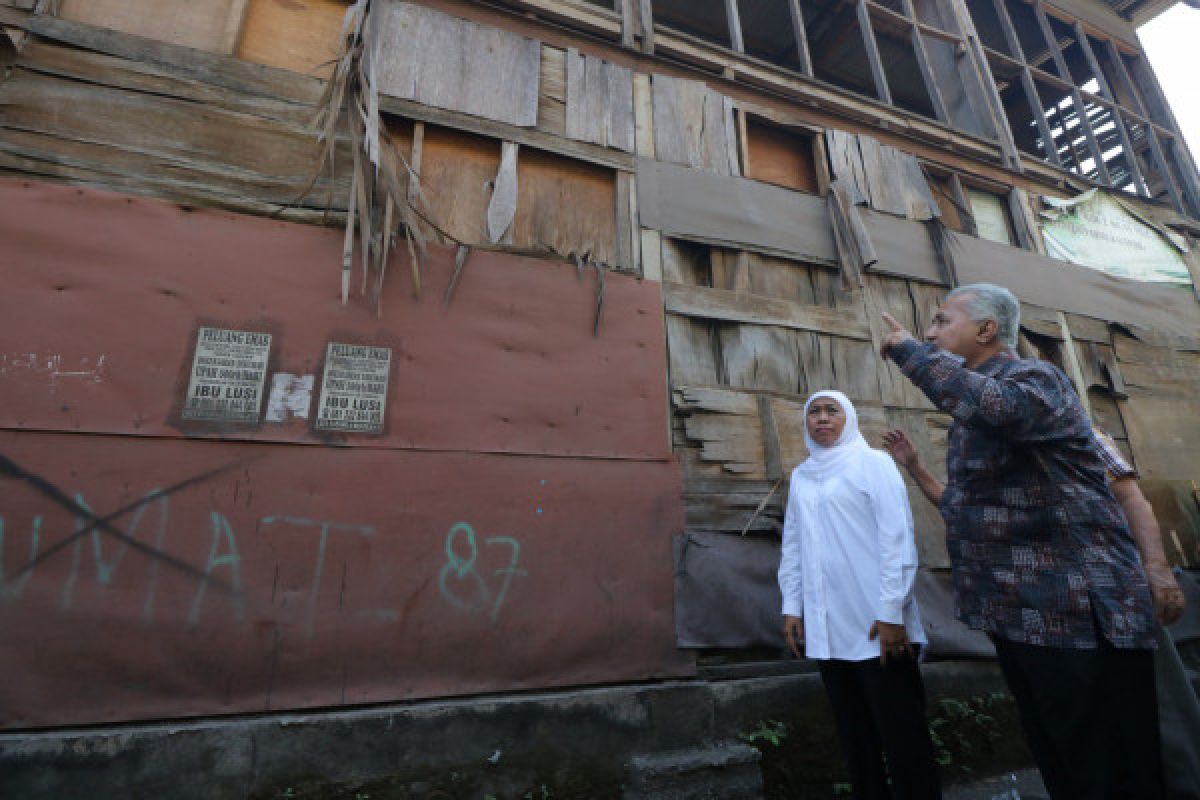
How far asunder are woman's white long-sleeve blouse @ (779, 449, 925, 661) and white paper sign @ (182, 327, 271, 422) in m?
2.78

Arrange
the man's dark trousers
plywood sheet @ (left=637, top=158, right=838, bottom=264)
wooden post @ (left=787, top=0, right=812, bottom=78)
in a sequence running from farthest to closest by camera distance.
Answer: wooden post @ (left=787, top=0, right=812, bottom=78) → plywood sheet @ (left=637, top=158, right=838, bottom=264) → the man's dark trousers

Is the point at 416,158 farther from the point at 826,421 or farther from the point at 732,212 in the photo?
the point at 826,421

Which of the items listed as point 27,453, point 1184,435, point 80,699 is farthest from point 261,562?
point 1184,435

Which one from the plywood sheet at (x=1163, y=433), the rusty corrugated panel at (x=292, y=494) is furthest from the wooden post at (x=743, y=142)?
the plywood sheet at (x=1163, y=433)

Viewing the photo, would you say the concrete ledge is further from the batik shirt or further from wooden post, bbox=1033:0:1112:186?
wooden post, bbox=1033:0:1112:186

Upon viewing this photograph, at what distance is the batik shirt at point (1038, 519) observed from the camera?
1.64m

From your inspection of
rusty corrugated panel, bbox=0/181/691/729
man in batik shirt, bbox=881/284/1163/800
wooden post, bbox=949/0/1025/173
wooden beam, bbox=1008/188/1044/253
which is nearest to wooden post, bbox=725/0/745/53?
wooden post, bbox=949/0/1025/173

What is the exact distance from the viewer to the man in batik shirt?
5.17ft

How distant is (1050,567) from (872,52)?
686 centimetres

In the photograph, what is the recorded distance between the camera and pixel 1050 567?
5.65 ft

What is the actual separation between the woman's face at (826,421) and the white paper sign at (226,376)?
2.78m

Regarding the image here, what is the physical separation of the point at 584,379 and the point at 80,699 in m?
2.76

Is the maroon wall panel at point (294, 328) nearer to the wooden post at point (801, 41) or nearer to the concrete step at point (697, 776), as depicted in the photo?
the concrete step at point (697, 776)

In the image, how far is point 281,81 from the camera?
3617 millimetres
